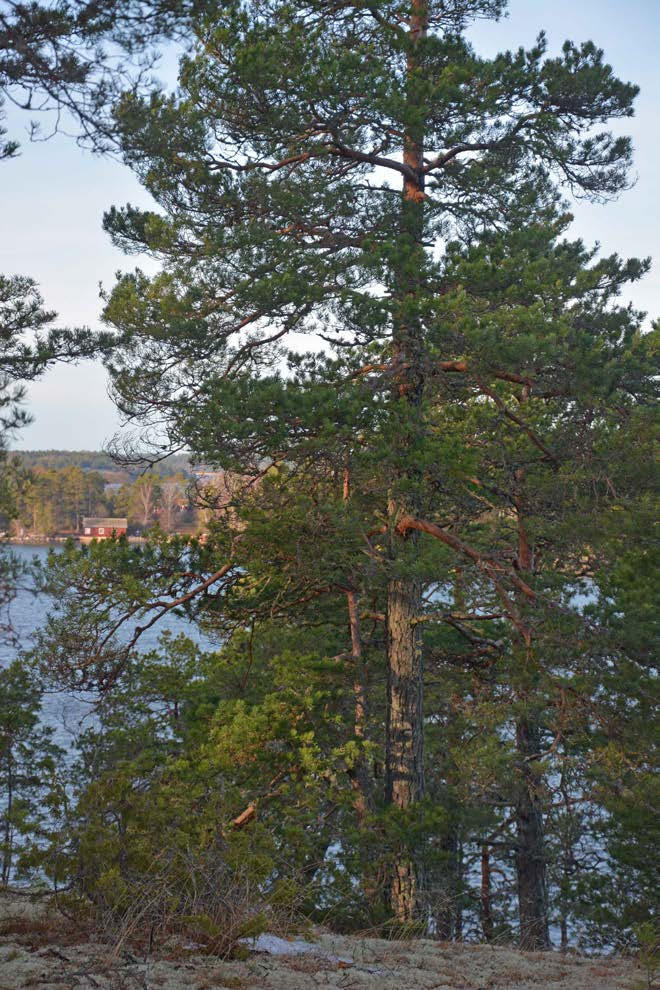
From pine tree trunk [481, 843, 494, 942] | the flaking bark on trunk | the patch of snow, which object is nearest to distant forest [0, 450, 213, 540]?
the flaking bark on trunk

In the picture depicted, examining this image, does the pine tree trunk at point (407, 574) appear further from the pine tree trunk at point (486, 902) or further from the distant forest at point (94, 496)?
the pine tree trunk at point (486, 902)

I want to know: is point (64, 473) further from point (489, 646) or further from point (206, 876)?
point (206, 876)

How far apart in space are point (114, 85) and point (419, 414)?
5.19 metres

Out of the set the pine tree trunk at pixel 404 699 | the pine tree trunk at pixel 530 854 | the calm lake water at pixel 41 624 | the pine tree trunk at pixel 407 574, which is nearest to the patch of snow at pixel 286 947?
the calm lake water at pixel 41 624

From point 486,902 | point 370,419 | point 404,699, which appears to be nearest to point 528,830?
point 404,699

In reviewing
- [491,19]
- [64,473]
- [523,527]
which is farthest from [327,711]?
[64,473]

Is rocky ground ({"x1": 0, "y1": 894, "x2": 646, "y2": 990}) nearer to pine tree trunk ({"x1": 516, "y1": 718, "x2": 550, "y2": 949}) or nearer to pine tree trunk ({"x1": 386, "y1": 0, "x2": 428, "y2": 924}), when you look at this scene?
pine tree trunk ({"x1": 386, "y1": 0, "x2": 428, "y2": 924})

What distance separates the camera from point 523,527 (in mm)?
13188

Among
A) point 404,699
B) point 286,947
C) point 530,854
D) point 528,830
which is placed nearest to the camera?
point 286,947

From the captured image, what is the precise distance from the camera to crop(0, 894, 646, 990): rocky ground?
3.82 meters

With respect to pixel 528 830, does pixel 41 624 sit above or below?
above

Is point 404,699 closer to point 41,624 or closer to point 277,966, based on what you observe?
point 277,966

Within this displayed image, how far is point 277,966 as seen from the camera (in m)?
4.41

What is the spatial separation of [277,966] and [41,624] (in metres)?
34.3
